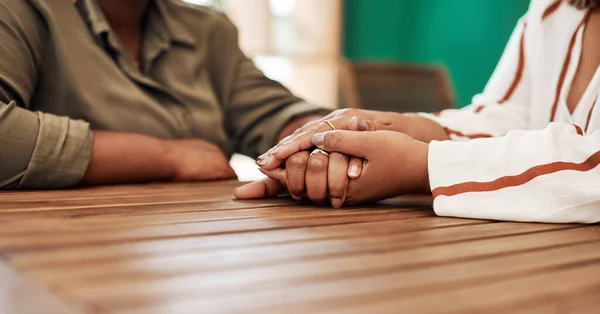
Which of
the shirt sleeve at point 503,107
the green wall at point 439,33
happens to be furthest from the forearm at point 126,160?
the green wall at point 439,33

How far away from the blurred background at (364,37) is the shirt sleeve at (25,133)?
2397 millimetres

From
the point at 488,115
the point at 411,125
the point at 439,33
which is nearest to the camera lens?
the point at 411,125

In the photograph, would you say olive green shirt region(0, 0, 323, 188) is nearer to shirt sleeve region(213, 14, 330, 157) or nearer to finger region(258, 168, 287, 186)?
shirt sleeve region(213, 14, 330, 157)

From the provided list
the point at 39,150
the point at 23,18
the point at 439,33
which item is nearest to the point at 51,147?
the point at 39,150

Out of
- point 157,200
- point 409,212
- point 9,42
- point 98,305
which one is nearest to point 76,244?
point 98,305

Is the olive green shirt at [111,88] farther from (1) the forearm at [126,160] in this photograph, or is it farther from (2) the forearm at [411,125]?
(2) the forearm at [411,125]

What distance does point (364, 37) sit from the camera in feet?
14.0

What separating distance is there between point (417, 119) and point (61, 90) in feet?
1.97

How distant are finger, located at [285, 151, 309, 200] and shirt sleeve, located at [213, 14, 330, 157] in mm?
552

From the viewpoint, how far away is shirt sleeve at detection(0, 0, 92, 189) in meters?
0.90

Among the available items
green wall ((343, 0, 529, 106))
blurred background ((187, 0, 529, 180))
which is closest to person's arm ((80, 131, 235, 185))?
blurred background ((187, 0, 529, 180))

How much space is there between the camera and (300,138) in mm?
821

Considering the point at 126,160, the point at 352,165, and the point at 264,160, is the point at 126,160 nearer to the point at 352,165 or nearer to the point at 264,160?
the point at 264,160

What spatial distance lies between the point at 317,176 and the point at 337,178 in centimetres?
3
